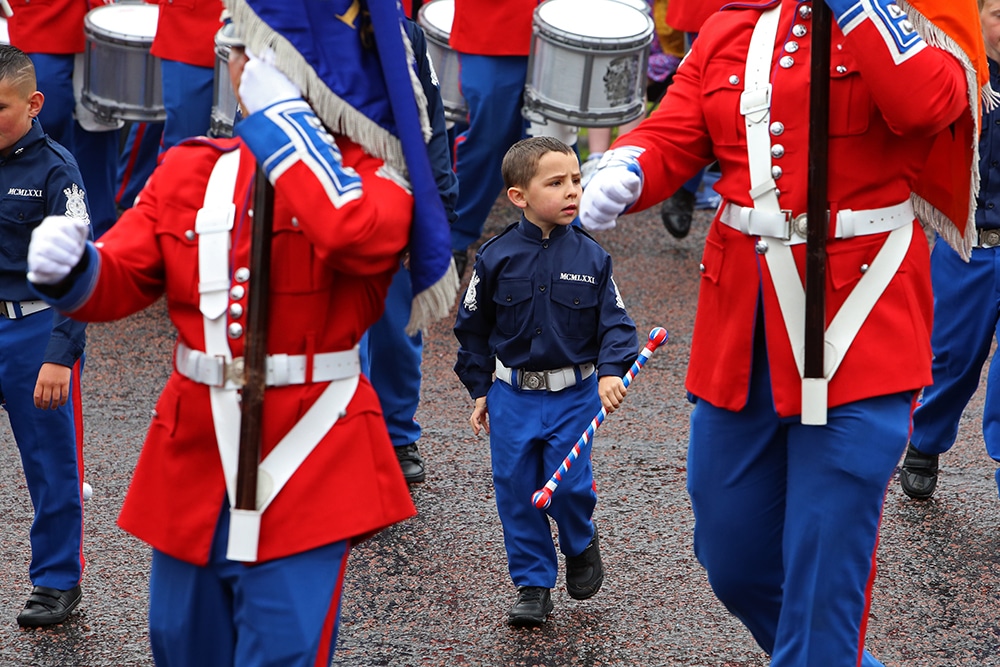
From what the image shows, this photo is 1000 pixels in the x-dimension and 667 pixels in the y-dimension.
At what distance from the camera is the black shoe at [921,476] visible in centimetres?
538

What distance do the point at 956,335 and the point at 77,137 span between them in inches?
175

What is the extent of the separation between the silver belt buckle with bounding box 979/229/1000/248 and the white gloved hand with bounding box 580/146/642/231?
2235 mm

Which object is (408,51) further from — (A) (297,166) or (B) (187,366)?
(B) (187,366)

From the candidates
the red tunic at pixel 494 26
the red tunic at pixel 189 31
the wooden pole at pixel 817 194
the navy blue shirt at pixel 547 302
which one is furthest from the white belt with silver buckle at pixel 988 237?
the red tunic at pixel 189 31

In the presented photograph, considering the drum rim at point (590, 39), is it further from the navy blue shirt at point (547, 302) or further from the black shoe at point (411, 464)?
the navy blue shirt at point (547, 302)

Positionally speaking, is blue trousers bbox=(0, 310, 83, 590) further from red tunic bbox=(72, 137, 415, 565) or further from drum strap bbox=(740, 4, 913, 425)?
drum strap bbox=(740, 4, 913, 425)

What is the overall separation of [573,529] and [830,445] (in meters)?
1.36

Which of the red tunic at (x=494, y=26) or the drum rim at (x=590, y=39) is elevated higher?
the drum rim at (x=590, y=39)

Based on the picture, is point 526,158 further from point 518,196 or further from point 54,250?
point 54,250

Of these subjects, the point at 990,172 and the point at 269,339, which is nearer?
the point at 269,339

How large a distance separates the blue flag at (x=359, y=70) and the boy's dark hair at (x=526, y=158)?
149 cm

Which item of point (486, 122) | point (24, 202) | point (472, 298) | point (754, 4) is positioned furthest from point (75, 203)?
point (486, 122)

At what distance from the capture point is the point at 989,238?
16.8 feet

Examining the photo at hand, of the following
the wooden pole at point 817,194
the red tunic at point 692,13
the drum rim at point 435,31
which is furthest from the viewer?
the red tunic at point 692,13
